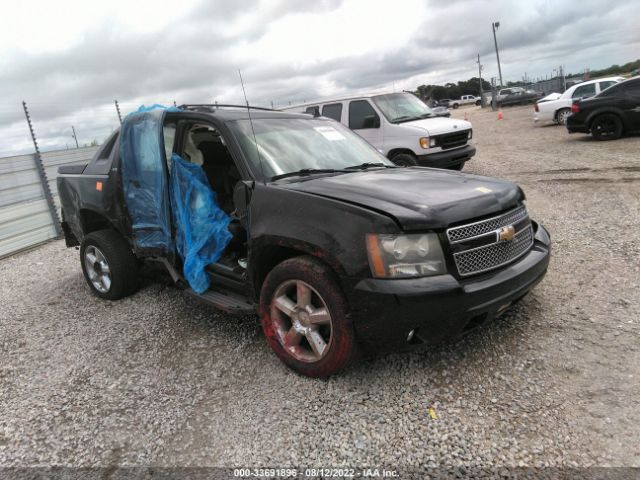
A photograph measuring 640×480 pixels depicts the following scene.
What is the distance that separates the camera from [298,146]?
359 cm

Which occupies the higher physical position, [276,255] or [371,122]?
[371,122]

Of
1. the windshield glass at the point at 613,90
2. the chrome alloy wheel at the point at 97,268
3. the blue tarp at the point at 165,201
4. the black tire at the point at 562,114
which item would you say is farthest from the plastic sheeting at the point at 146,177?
the black tire at the point at 562,114

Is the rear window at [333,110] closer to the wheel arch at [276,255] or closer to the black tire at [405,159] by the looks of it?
the black tire at [405,159]

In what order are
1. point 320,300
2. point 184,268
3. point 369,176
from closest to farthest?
point 320,300
point 369,176
point 184,268

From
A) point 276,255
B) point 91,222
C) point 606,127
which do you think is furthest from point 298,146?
point 606,127

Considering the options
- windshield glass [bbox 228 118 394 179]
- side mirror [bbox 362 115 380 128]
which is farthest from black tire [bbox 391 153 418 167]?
windshield glass [bbox 228 118 394 179]

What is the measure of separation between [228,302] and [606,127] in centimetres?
1278

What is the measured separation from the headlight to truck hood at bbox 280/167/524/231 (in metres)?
0.08

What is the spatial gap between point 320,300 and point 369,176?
1.02m

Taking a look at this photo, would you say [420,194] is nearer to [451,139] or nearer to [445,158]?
[445,158]

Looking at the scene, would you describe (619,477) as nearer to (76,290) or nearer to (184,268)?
(184,268)

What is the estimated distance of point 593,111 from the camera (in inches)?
471

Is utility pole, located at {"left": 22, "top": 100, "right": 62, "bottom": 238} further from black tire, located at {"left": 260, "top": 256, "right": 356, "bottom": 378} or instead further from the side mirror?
black tire, located at {"left": 260, "top": 256, "right": 356, "bottom": 378}

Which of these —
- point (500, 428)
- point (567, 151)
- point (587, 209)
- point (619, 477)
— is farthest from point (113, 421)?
point (567, 151)
